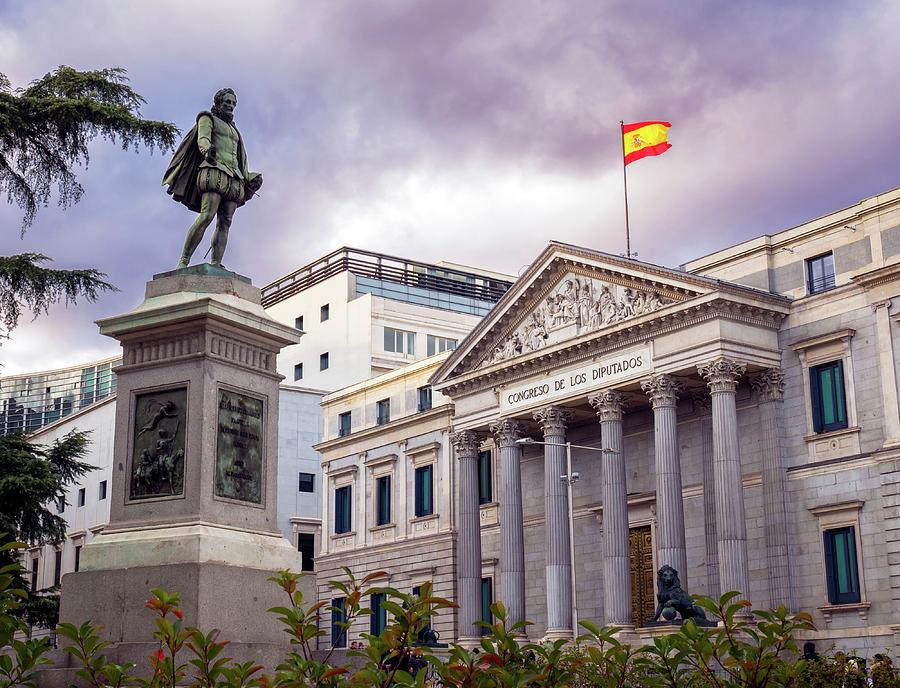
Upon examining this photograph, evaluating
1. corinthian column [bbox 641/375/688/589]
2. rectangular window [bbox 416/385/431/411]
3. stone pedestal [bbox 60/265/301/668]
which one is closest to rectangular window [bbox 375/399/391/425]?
rectangular window [bbox 416/385/431/411]

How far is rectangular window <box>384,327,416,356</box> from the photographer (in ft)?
257

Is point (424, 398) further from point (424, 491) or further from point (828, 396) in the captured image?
point (828, 396)

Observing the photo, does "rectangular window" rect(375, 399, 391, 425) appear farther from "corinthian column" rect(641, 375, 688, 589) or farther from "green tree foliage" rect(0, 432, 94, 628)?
"green tree foliage" rect(0, 432, 94, 628)

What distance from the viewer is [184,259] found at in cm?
1506

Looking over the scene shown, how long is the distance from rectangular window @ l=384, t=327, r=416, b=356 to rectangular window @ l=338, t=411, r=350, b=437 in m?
14.6

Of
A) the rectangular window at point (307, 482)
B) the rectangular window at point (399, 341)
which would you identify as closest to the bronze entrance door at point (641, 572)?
the rectangular window at point (307, 482)

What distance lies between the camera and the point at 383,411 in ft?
200

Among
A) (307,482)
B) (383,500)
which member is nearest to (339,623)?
(383,500)

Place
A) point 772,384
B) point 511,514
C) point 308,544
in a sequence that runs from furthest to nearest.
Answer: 1. point 308,544
2. point 511,514
3. point 772,384

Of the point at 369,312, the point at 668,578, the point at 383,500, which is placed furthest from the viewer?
the point at 369,312

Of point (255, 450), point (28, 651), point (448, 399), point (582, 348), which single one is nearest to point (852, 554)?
point (582, 348)

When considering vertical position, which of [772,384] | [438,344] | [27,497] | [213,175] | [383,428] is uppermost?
[438,344]

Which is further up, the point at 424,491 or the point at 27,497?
the point at 424,491

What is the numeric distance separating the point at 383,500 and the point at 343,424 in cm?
549
